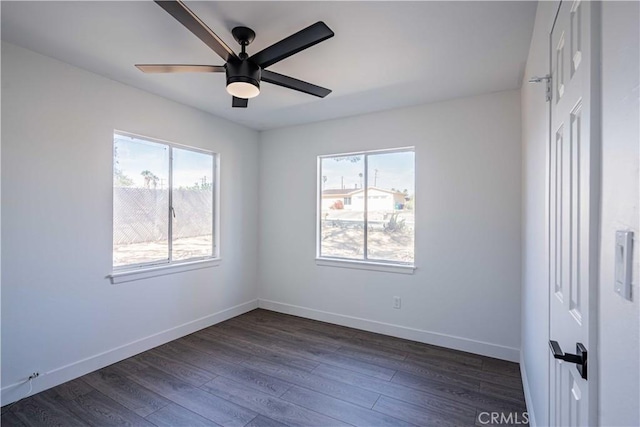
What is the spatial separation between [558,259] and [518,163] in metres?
1.87

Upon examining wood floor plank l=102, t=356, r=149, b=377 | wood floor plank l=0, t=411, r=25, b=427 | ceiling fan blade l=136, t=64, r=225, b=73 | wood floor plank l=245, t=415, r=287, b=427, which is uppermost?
ceiling fan blade l=136, t=64, r=225, b=73

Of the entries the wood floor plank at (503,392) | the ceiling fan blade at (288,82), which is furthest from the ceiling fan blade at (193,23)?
the wood floor plank at (503,392)

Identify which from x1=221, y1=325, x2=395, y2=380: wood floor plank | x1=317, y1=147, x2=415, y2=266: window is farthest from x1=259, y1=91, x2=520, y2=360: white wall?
x1=221, y1=325, x2=395, y2=380: wood floor plank

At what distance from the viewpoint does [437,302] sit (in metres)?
3.15

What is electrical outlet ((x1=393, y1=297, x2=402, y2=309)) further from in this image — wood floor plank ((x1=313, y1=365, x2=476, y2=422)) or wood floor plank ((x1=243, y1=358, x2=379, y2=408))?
wood floor plank ((x1=243, y1=358, x2=379, y2=408))

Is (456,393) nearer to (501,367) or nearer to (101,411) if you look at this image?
(501,367)

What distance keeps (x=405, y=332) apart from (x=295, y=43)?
3.03 meters

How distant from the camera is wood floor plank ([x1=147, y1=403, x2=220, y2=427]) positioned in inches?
76.9

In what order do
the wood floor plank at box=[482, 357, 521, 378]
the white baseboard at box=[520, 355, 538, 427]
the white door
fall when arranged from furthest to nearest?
1. the wood floor plank at box=[482, 357, 521, 378]
2. the white baseboard at box=[520, 355, 538, 427]
3. the white door

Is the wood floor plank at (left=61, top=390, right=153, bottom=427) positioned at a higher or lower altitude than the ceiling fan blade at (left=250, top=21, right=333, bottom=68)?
lower

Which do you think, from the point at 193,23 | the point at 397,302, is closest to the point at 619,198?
the point at 193,23

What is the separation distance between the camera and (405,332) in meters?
3.31

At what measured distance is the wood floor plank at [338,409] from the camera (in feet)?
6.52

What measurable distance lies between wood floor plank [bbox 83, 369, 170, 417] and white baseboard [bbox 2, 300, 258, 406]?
3.6 inches
